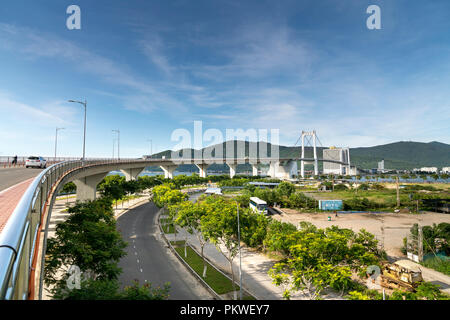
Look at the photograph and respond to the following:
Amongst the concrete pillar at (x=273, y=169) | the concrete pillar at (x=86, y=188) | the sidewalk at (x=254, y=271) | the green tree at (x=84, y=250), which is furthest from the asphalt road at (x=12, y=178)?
the concrete pillar at (x=273, y=169)

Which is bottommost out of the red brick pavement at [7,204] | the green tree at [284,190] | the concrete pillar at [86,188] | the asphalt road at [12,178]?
the green tree at [284,190]

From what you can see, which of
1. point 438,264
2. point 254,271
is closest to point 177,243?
point 254,271

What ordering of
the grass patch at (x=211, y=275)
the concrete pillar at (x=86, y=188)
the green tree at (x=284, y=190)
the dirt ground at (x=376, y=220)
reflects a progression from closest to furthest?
1. the grass patch at (x=211, y=275)
2. the concrete pillar at (x=86, y=188)
3. the dirt ground at (x=376, y=220)
4. the green tree at (x=284, y=190)

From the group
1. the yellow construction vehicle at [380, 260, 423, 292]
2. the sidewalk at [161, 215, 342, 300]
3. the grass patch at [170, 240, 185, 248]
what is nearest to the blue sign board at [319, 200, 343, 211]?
the sidewalk at [161, 215, 342, 300]

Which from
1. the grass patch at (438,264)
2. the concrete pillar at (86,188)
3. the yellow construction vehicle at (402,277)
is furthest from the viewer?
the concrete pillar at (86,188)

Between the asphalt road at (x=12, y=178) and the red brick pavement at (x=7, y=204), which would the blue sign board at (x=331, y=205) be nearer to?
the asphalt road at (x=12, y=178)

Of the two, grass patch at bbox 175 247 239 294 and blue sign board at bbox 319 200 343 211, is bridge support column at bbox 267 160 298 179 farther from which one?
grass patch at bbox 175 247 239 294

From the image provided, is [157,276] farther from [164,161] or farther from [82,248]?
[164,161]
